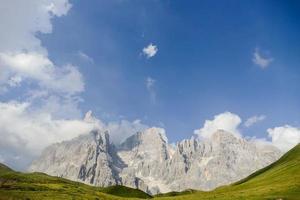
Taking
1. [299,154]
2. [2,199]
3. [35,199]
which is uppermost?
[299,154]

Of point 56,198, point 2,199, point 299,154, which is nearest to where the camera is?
point 2,199

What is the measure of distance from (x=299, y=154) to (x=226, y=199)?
8770cm

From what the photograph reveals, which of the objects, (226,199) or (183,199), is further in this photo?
(183,199)

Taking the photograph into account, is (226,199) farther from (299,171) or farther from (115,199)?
(115,199)

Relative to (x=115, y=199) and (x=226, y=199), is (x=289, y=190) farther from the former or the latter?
(x=115, y=199)

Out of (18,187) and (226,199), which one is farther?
(18,187)

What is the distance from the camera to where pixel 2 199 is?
50.6m

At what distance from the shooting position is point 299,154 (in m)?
166

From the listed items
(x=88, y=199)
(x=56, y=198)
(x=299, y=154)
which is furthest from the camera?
(x=299, y=154)

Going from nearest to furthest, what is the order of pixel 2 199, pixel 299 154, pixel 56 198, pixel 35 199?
pixel 2 199, pixel 35 199, pixel 56 198, pixel 299 154

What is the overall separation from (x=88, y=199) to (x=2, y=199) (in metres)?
64.2

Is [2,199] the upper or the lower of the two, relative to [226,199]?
lower

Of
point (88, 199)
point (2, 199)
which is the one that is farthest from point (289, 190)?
point (2, 199)

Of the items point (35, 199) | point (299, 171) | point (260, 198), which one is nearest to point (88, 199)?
point (35, 199)
